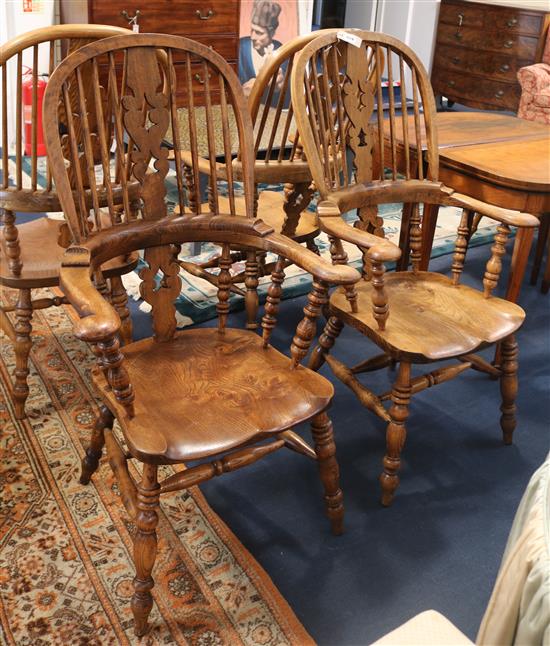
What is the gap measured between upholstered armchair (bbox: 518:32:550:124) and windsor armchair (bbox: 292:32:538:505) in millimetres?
2975

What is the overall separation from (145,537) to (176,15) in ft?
13.7

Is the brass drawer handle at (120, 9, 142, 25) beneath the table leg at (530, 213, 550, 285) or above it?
above

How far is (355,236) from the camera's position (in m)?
1.90

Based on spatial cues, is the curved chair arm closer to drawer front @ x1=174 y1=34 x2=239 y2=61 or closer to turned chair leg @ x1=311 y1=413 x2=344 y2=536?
turned chair leg @ x1=311 y1=413 x2=344 y2=536

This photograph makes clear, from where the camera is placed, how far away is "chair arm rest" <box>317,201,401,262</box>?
1787mm

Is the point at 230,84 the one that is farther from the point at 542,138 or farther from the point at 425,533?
the point at 542,138

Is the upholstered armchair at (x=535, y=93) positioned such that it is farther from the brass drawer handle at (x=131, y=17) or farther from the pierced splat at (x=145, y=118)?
the pierced splat at (x=145, y=118)

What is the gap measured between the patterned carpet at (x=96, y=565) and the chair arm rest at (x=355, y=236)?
33.8 inches

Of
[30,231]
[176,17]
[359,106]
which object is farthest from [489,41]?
[30,231]

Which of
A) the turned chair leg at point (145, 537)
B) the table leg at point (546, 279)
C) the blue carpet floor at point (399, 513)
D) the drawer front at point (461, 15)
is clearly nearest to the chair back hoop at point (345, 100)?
the blue carpet floor at point (399, 513)

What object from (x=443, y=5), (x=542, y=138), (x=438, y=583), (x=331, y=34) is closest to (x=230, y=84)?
(x=331, y=34)

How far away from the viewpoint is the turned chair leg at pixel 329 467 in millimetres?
1815

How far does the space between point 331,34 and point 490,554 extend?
5.03 ft

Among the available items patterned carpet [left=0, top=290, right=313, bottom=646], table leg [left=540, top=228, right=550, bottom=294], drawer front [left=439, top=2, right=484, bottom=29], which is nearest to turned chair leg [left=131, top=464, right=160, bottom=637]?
patterned carpet [left=0, top=290, right=313, bottom=646]
